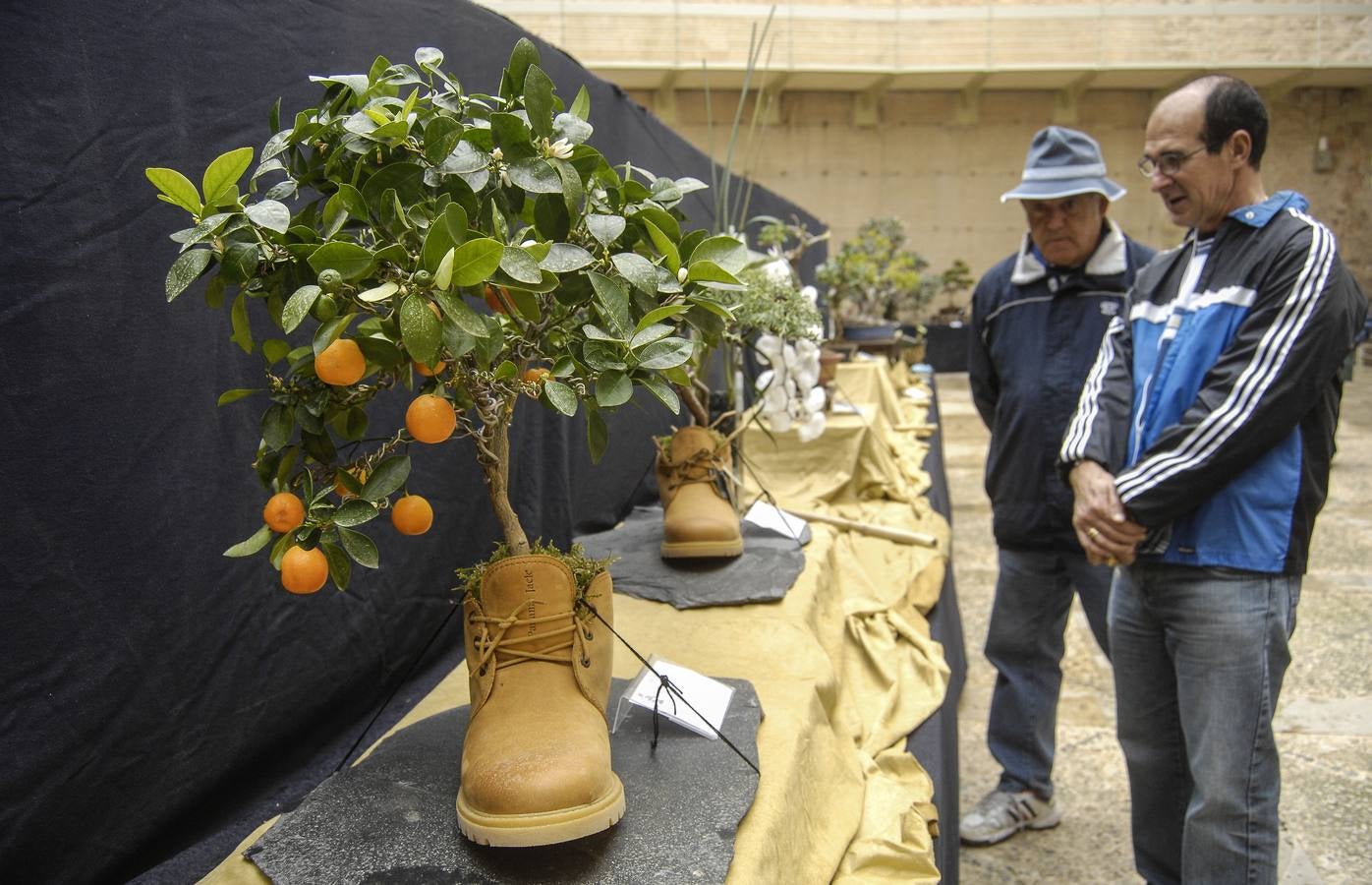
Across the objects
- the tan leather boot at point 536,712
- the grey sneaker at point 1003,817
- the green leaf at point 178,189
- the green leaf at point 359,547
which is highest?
the green leaf at point 178,189

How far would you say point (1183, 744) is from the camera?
1658mm

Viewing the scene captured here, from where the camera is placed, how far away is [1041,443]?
2121 mm

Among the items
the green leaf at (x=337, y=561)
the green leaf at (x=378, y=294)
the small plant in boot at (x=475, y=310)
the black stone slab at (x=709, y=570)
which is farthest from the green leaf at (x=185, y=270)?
the black stone slab at (x=709, y=570)

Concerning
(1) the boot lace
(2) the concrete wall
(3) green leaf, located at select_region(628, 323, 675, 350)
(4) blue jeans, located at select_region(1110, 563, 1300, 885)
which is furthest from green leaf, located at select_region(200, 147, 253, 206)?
(2) the concrete wall

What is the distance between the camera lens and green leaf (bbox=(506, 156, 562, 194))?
2.58 feet

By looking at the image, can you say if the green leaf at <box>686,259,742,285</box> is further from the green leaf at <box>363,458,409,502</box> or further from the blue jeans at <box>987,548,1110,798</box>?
the blue jeans at <box>987,548,1110,798</box>

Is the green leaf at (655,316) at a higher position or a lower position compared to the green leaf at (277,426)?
higher

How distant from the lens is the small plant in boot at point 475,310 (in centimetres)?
71

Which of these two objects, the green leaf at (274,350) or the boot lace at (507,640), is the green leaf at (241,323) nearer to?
the green leaf at (274,350)

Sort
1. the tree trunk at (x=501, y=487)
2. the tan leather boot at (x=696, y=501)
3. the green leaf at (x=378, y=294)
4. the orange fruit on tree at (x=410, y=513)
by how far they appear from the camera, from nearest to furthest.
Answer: the green leaf at (x=378, y=294)
the orange fruit on tree at (x=410, y=513)
the tree trunk at (x=501, y=487)
the tan leather boot at (x=696, y=501)

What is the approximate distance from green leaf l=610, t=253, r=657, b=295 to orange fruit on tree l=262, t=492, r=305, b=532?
0.32m

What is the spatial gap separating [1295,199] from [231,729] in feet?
5.45

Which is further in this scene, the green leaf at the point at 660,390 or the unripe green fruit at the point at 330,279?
the green leaf at the point at 660,390

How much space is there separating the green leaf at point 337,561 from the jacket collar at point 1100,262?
167 cm
